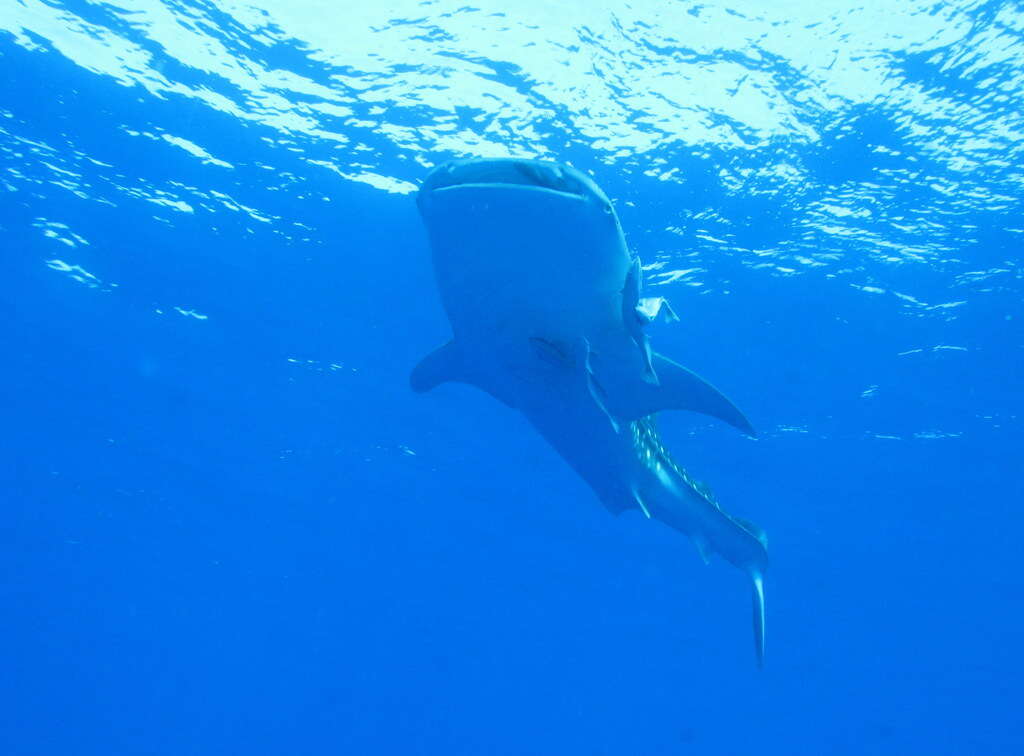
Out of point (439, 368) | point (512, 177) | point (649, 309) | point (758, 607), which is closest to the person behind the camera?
point (512, 177)

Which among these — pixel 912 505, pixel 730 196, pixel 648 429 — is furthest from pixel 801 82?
pixel 912 505

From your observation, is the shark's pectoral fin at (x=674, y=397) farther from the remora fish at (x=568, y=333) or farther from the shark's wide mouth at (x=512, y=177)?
the shark's wide mouth at (x=512, y=177)

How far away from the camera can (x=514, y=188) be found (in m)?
4.50

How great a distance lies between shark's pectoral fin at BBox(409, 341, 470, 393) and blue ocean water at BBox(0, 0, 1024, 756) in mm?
5125

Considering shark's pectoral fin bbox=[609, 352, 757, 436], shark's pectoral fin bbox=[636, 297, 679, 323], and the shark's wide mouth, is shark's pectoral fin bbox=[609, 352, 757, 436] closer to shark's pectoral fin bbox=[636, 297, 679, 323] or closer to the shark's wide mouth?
shark's pectoral fin bbox=[636, 297, 679, 323]

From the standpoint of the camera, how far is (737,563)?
9.40 m

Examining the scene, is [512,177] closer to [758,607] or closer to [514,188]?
[514,188]

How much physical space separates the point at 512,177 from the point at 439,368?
172 inches

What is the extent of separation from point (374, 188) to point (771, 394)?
1226cm

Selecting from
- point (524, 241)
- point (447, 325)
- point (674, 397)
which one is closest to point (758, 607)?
point (674, 397)

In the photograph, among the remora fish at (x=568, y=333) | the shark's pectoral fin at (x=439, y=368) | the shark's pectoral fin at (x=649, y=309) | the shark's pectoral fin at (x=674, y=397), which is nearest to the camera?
the remora fish at (x=568, y=333)

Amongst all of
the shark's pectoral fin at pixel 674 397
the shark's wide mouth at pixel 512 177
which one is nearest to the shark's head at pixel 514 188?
the shark's wide mouth at pixel 512 177

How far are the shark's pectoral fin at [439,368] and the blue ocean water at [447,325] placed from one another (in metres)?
5.13

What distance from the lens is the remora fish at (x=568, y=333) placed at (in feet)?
15.4
